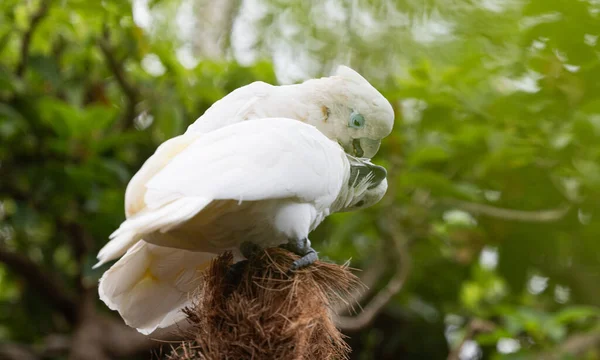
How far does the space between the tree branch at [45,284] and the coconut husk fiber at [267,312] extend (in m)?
1.69

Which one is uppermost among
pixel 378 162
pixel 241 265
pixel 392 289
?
pixel 241 265

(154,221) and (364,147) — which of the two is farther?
(364,147)

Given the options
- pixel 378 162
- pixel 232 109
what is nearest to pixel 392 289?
pixel 378 162

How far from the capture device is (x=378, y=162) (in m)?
2.33

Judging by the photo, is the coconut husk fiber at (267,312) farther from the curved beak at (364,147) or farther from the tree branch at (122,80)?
the tree branch at (122,80)

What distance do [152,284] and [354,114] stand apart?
532 millimetres

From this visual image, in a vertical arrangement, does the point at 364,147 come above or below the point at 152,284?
above

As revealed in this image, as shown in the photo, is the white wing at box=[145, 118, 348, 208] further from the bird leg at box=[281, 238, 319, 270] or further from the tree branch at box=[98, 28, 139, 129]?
the tree branch at box=[98, 28, 139, 129]

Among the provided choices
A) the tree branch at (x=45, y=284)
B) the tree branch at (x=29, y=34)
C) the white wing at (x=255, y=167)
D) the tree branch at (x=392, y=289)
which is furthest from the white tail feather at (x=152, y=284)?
the tree branch at (x=45, y=284)

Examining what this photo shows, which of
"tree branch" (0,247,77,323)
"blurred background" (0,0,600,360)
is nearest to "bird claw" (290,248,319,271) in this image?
"blurred background" (0,0,600,360)

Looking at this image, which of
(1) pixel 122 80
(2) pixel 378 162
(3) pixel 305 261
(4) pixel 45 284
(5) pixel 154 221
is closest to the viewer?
(5) pixel 154 221

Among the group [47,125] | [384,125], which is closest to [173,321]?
[384,125]

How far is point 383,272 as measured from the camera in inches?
114

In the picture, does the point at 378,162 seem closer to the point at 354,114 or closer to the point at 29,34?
the point at 354,114
